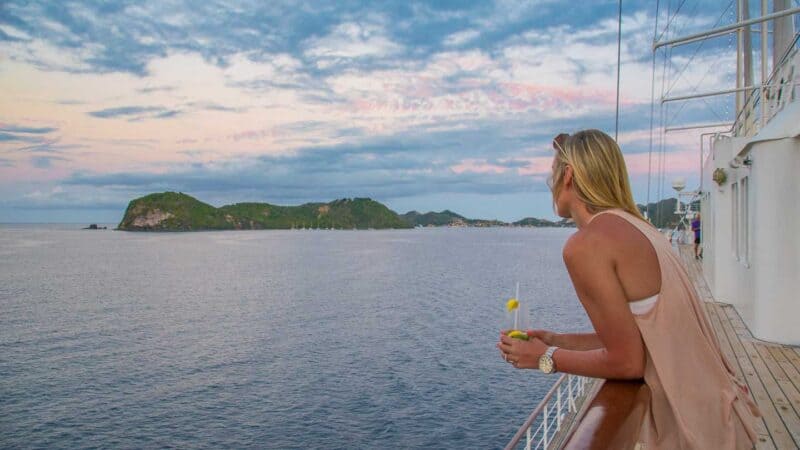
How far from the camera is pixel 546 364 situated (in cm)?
160

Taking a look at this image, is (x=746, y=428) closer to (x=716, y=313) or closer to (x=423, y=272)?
(x=716, y=313)

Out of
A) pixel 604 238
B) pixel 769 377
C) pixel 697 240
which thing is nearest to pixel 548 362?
pixel 604 238

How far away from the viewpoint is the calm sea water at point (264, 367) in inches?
685

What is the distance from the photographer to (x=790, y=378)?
306 inches

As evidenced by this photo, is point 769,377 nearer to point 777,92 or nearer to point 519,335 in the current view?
point 777,92

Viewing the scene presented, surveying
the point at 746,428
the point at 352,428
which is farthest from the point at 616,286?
the point at 352,428

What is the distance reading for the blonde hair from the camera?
1588mm

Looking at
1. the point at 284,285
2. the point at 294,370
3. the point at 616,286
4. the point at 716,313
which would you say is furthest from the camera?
the point at 284,285

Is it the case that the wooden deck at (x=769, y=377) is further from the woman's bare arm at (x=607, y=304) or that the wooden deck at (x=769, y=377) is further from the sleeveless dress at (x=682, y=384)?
the woman's bare arm at (x=607, y=304)

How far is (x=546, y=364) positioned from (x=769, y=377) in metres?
7.75

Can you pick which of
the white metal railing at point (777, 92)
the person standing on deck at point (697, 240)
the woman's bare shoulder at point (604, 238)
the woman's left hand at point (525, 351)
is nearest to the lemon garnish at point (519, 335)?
the woman's left hand at point (525, 351)

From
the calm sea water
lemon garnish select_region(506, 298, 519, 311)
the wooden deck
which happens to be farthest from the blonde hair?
the calm sea water

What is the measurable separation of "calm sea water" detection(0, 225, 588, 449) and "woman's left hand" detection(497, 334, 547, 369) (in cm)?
1508

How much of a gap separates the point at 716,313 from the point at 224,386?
16252 mm
